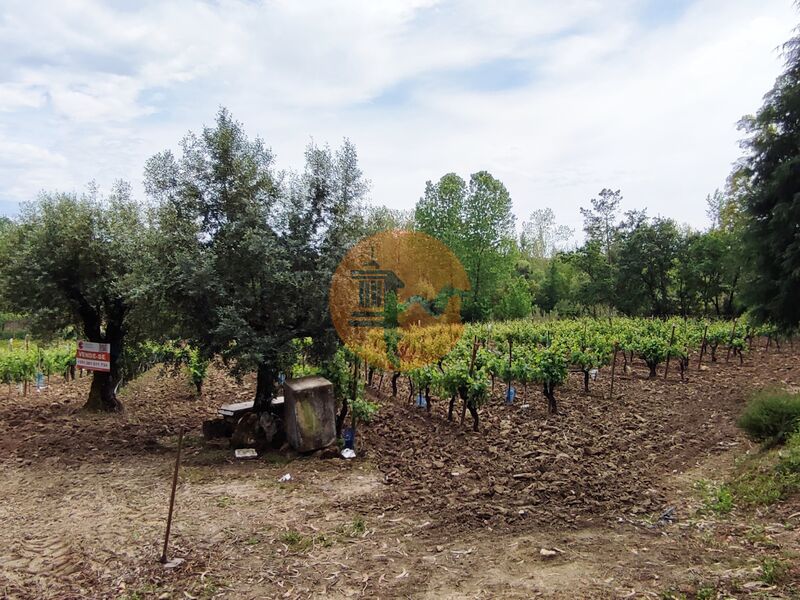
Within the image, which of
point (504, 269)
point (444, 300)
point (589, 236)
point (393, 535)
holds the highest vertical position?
point (589, 236)

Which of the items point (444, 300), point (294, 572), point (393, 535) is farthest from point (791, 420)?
A: point (444, 300)

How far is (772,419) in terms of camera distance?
22.0ft

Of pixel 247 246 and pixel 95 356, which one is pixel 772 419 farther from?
pixel 95 356

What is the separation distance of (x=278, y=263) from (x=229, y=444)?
3.05 metres

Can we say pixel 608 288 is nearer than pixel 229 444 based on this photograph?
No

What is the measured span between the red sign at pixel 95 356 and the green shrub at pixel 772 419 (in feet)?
33.7

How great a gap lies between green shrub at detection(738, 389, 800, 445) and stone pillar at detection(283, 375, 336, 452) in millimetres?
6020

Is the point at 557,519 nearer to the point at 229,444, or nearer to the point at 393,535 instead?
the point at 393,535

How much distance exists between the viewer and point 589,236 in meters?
36.0

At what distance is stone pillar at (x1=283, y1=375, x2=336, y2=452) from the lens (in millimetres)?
7383

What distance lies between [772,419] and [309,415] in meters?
6.49

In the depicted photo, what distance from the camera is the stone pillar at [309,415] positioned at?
7.38 metres

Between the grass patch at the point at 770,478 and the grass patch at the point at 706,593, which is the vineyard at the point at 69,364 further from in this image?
the grass patch at the point at 770,478

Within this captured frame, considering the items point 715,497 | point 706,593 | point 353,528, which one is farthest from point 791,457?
point 353,528
